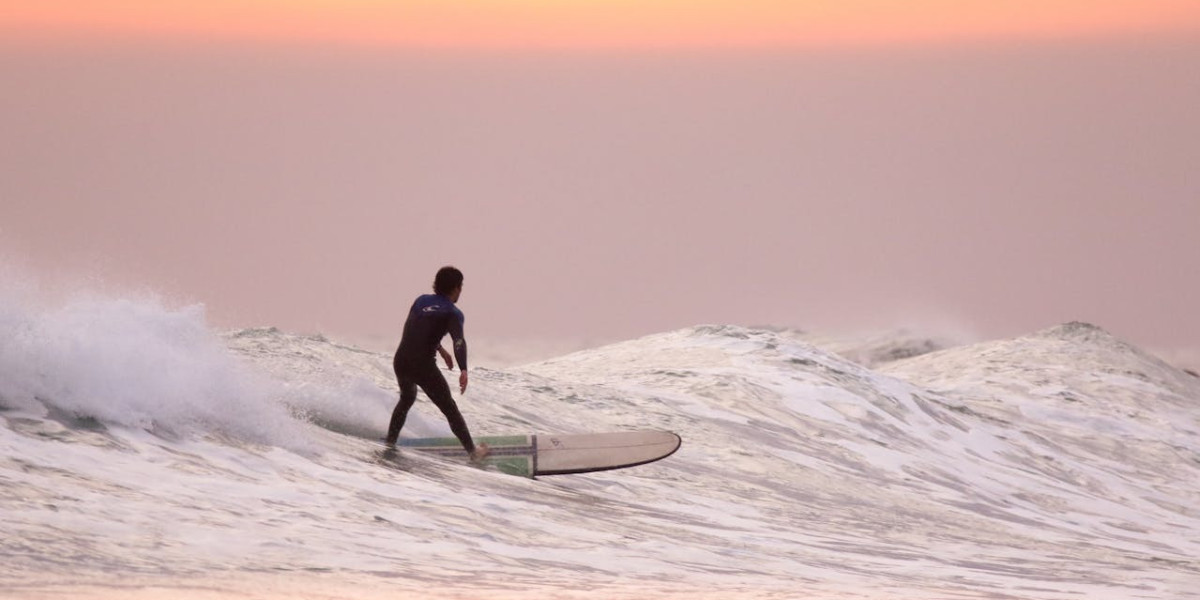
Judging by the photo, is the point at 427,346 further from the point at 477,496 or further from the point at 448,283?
the point at 477,496

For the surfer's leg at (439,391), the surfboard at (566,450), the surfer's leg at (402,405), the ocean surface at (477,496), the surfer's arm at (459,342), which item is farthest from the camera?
the surfboard at (566,450)

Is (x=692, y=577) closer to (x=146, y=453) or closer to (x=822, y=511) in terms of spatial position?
(x=146, y=453)

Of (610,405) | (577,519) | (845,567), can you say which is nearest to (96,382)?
(577,519)

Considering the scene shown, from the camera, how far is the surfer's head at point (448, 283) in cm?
1444

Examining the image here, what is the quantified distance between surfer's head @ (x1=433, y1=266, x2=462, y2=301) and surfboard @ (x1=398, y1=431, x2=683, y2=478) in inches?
67.8

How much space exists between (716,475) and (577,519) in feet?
21.1

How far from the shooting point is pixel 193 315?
1570 centimetres

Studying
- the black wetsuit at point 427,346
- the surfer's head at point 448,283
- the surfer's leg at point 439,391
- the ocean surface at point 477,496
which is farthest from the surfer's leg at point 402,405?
the surfer's head at point 448,283

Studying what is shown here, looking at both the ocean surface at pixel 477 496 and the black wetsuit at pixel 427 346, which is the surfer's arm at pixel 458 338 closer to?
the black wetsuit at pixel 427 346

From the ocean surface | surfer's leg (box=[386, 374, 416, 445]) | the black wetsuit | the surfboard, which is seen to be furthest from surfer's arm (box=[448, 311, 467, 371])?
the surfboard

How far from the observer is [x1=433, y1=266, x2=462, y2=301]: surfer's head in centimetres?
1444

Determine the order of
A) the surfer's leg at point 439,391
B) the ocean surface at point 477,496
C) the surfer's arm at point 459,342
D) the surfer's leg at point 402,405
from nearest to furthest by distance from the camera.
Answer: the ocean surface at point 477,496 → the surfer's arm at point 459,342 → the surfer's leg at point 439,391 → the surfer's leg at point 402,405

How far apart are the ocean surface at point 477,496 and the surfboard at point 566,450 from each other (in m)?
0.25

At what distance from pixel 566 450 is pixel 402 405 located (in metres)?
2.24
